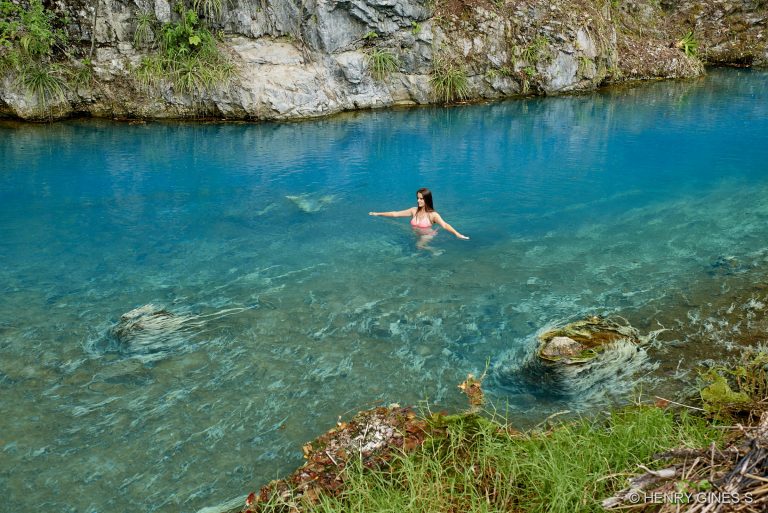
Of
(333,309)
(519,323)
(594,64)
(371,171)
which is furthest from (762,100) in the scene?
(333,309)

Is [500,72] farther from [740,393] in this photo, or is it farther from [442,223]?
[740,393]

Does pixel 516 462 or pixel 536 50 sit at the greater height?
pixel 536 50

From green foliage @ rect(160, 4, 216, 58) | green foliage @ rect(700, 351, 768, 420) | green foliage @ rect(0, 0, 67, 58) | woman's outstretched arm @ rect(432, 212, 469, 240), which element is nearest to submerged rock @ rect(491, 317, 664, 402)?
green foliage @ rect(700, 351, 768, 420)

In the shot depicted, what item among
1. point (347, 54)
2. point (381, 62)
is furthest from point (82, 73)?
point (381, 62)

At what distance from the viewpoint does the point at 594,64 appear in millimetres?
20625

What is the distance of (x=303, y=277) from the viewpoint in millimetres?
8125

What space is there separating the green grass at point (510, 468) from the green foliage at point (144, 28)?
1659 cm

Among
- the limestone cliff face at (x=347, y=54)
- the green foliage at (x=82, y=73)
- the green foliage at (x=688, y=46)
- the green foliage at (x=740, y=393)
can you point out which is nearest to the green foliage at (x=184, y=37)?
the limestone cliff face at (x=347, y=54)

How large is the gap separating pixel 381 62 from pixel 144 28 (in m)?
7.13

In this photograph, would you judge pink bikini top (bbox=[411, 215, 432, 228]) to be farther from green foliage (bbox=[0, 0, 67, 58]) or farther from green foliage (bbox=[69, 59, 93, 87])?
green foliage (bbox=[0, 0, 67, 58])

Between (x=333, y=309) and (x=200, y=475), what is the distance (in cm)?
290

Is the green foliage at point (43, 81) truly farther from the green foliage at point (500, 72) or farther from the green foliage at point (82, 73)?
the green foliage at point (500, 72)

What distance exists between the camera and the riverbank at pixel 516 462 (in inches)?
121

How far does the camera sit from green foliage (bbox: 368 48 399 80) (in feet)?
60.7
